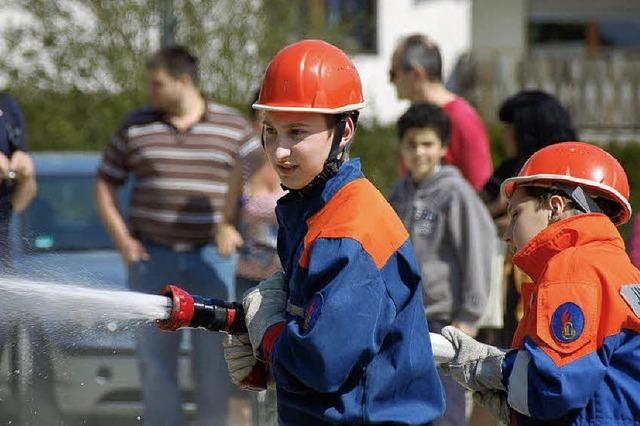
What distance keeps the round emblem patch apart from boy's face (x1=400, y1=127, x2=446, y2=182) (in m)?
2.77

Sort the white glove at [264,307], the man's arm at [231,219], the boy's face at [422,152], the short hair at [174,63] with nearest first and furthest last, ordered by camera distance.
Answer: the white glove at [264,307] → the boy's face at [422,152] → the man's arm at [231,219] → the short hair at [174,63]

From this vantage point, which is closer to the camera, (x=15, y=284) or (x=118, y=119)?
(x=15, y=284)

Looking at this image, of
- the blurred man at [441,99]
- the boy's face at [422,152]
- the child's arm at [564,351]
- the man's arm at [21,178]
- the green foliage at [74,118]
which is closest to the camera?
the child's arm at [564,351]

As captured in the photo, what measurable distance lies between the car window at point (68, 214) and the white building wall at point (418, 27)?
12.2 metres

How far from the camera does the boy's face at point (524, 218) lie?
156 inches

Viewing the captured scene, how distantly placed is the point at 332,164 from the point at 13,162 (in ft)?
10.5

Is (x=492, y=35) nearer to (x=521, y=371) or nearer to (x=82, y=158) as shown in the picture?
(x=82, y=158)

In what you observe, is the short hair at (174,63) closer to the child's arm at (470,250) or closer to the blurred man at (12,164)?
the blurred man at (12,164)

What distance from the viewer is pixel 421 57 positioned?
23.2ft

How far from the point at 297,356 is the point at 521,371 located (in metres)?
0.69

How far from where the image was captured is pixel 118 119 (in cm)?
1390

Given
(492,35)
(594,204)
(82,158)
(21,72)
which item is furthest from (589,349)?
(492,35)

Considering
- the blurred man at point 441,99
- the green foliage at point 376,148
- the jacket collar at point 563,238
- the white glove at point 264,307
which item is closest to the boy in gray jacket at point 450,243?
the blurred man at point 441,99

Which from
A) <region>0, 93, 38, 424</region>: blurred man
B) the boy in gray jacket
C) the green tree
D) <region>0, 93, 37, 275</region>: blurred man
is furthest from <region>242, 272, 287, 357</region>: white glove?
the green tree
